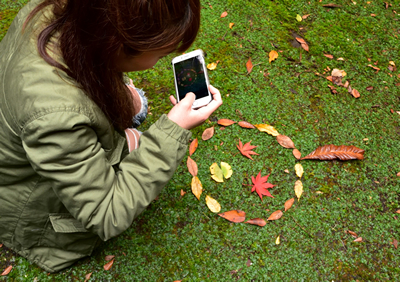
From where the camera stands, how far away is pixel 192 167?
245 centimetres

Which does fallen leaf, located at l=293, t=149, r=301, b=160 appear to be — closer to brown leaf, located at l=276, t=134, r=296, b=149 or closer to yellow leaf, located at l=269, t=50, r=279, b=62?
brown leaf, located at l=276, t=134, r=296, b=149

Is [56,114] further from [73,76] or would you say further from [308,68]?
[308,68]

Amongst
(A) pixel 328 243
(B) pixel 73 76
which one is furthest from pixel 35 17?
(A) pixel 328 243

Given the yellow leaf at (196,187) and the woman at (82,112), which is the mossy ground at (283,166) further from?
the woman at (82,112)

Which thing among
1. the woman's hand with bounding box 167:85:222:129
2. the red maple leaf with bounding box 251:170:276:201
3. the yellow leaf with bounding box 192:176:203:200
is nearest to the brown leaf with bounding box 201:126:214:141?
the yellow leaf with bounding box 192:176:203:200

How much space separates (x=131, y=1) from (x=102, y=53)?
0.85ft

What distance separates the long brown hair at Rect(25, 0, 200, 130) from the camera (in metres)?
1.06

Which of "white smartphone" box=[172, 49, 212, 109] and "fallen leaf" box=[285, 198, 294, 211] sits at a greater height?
"white smartphone" box=[172, 49, 212, 109]

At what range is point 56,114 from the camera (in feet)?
3.72

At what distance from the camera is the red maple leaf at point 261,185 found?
7.78ft

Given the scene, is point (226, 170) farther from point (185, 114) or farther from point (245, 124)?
point (185, 114)

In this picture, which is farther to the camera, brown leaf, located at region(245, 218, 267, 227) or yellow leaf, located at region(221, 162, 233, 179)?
yellow leaf, located at region(221, 162, 233, 179)

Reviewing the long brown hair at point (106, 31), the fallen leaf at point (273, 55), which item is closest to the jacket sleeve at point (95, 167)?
the long brown hair at point (106, 31)

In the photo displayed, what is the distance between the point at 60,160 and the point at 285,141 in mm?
1955
